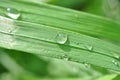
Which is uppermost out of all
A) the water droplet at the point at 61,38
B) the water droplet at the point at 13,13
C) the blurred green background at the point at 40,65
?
the blurred green background at the point at 40,65

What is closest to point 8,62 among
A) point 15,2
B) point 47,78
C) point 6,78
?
point 6,78

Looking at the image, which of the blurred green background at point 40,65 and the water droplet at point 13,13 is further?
the blurred green background at point 40,65

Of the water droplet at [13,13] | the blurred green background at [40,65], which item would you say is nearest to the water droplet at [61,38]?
the water droplet at [13,13]

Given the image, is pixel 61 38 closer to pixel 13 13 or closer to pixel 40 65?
pixel 13 13

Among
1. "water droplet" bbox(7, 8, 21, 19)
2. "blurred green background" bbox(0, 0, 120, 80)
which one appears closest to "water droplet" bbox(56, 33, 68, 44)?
"water droplet" bbox(7, 8, 21, 19)

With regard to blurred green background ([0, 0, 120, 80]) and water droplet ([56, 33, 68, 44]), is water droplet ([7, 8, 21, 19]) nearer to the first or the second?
water droplet ([56, 33, 68, 44])

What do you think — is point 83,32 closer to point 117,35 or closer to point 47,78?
point 117,35

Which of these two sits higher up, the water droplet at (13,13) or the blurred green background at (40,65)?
the blurred green background at (40,65)

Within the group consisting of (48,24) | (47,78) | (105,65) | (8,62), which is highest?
(8,62)

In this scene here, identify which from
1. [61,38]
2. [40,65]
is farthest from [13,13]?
[40,65]

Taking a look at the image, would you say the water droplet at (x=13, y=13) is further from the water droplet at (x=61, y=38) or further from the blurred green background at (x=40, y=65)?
the blurred green background at (x=40, y=65)

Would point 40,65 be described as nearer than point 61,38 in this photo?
No
